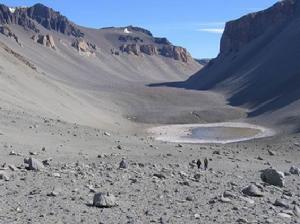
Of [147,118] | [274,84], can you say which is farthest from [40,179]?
[274,84]

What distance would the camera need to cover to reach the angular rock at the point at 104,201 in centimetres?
1137

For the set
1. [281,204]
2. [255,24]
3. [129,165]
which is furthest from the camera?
[255,24]

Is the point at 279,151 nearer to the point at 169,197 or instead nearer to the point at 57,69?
the point at 169,197

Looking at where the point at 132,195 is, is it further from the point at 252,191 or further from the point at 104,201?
the point at 252,191

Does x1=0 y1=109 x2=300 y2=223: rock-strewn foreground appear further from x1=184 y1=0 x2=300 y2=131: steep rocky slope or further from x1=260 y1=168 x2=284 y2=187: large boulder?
x1=184 y1=0 x2=300 y2=131: steep rocky slope

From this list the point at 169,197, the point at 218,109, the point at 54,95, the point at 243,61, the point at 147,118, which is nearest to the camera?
the point at 169,197

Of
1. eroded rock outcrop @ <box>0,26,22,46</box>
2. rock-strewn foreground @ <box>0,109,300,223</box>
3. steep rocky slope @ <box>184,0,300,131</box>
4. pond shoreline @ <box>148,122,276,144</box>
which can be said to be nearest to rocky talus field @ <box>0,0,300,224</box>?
rock-strewn foreground @ <box>0,109,300,223</box>

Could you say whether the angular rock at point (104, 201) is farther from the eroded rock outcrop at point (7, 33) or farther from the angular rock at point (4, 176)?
the eroded rock outcrop at point (7, 33)

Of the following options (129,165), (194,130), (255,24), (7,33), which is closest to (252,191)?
(129,165)

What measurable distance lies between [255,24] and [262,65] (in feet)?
137

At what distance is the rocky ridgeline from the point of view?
445ft

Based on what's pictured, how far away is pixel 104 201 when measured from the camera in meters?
11.4

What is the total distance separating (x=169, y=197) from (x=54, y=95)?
145ft

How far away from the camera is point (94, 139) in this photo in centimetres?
2869
